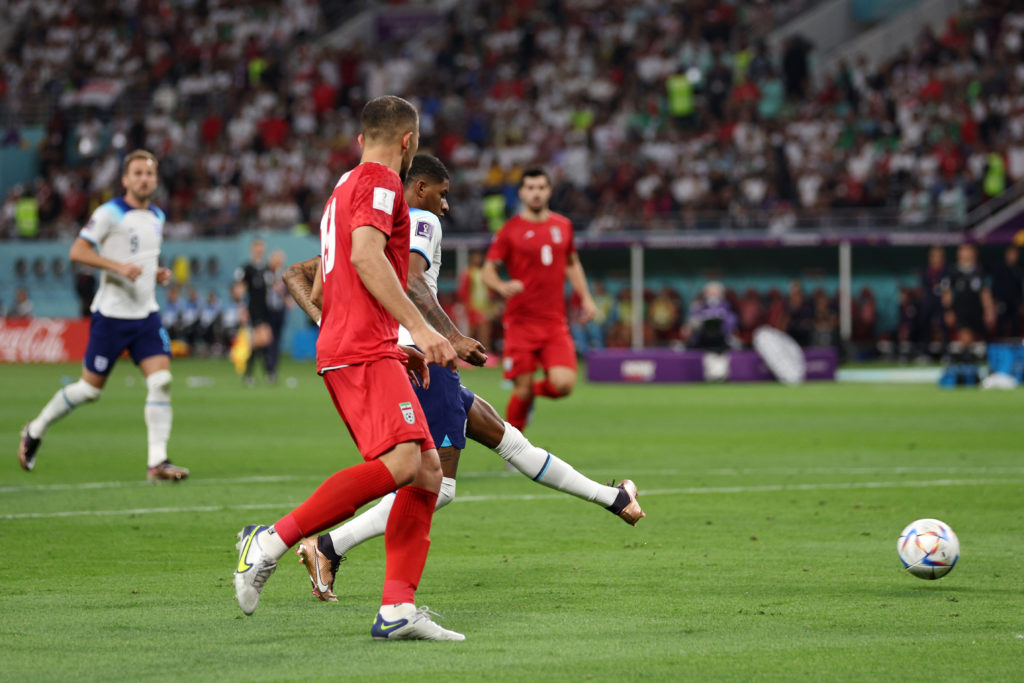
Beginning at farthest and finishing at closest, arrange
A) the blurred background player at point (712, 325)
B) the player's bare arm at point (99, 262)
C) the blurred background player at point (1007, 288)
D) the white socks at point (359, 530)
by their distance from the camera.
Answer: the blurred background player at point (1007, 288) < the blurred background player at point (712, 325) < the player's bare arm at point (99, 262) < the white socks at point (359, 530)

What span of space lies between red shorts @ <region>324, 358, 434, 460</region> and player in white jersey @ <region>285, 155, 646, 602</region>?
0.61 meters

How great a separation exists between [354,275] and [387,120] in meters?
0.64

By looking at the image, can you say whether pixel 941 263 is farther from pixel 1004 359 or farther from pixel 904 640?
pixel 904 640

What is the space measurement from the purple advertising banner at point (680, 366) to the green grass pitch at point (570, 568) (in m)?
10.6

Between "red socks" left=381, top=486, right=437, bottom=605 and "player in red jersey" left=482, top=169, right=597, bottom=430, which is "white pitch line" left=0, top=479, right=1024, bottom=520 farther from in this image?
"red socks" left=381, top=486, right=437, bottom=605

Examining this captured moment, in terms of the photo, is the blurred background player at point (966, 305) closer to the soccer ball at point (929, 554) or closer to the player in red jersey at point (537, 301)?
the player in red jersey at point (537, 301)

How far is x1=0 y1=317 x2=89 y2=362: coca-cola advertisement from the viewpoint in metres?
34.3

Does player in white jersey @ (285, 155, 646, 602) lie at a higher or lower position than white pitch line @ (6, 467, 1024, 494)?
higher

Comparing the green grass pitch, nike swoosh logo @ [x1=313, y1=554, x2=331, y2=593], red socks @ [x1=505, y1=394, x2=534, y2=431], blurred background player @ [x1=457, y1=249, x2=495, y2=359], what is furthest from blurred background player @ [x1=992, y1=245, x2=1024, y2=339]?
nike swoosh logo @ [x1=313, y1=554, x2=331, y2=593]

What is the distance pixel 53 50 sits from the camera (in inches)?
1852

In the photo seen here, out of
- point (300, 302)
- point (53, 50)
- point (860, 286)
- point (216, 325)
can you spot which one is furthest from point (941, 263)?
point (53, 50)

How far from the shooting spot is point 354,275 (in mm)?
5801

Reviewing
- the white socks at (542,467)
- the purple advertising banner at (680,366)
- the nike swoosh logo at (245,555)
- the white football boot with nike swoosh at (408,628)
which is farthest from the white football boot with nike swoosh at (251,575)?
the purple advertising banner at (680,366)

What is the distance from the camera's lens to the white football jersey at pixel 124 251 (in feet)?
38.7
